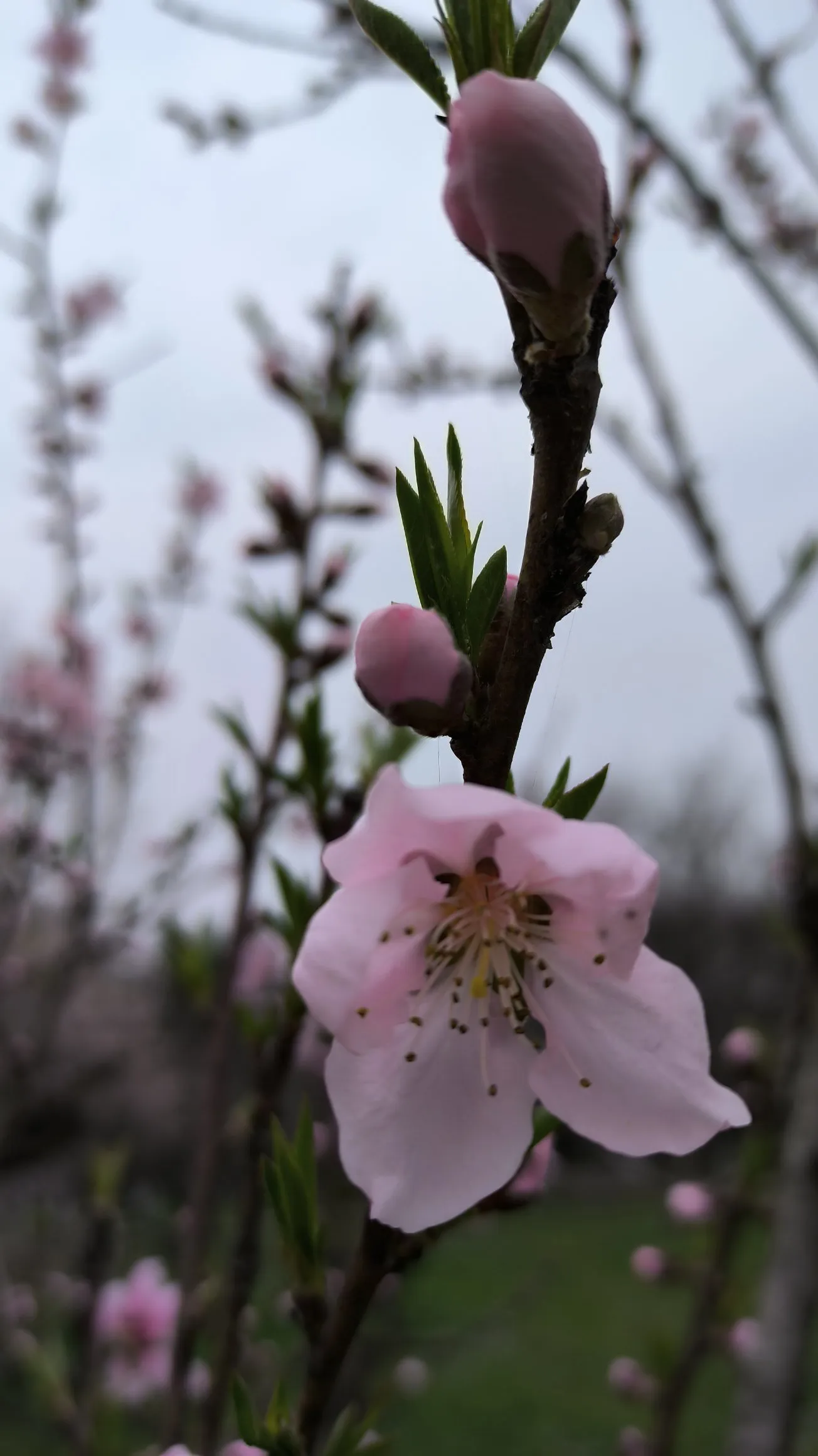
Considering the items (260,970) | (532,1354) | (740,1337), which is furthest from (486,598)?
(532,1354)

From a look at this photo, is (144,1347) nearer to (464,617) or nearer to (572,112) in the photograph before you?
(464,617)

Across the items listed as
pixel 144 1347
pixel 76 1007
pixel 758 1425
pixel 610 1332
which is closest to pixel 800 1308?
pixel 758 1425

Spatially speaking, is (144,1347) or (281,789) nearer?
(281,789)

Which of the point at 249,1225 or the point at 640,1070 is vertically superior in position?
the point at 640,1070

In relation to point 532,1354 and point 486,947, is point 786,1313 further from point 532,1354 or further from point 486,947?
point 532,1354

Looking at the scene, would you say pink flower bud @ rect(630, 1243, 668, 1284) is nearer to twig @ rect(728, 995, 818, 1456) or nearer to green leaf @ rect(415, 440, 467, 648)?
twig @ rect(728, 995, 818, 1456)

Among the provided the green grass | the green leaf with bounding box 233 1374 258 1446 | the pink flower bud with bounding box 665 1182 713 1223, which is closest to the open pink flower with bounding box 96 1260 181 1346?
the green grass
